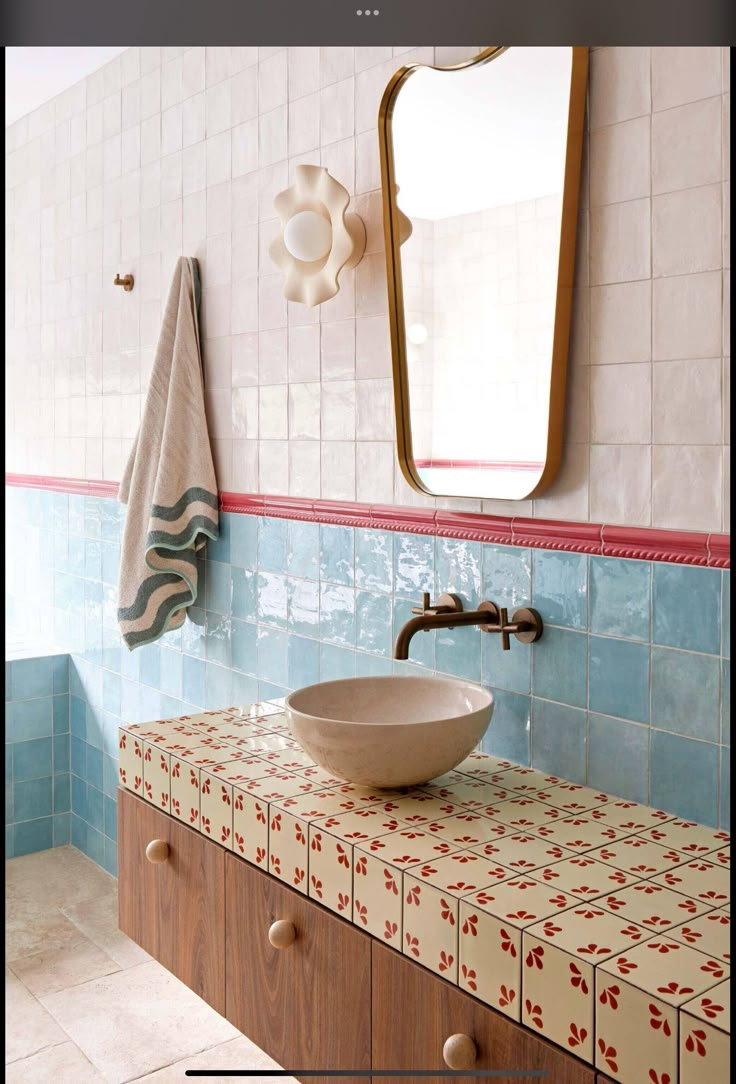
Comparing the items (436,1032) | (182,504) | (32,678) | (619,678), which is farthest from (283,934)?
(32,678)

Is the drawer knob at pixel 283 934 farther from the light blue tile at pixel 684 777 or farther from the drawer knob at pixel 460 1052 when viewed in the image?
the light blue tile at pixel 684 777

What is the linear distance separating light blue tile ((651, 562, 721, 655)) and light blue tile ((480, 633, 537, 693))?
0.89 ft

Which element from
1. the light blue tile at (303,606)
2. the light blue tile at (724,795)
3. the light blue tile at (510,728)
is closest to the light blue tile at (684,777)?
the light blue tile at (724,795)

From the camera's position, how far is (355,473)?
2066mm

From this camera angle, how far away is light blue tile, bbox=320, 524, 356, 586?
6.82 ft

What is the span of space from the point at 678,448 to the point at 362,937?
81cm

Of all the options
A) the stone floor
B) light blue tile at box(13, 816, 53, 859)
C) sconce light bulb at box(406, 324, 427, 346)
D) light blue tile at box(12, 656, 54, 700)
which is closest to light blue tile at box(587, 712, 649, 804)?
sconce light bulb at box(406, 324, 427, 346)

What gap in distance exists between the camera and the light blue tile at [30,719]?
3.23 m

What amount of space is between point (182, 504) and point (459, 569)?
0.93 metres

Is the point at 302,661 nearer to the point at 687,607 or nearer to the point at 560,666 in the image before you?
the point at 560,666

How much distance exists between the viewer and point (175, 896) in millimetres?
1750

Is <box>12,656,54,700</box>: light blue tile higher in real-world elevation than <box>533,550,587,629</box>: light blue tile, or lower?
lower

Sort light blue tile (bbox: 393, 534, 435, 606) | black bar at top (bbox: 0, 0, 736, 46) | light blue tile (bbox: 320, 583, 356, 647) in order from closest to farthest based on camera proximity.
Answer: black bar at top (bbox: 0, 0, 736, 46)
light blue tile (bbox: 393, 534, 435, 606)
light blue tile (bbox: 320, 583, 356, 647)

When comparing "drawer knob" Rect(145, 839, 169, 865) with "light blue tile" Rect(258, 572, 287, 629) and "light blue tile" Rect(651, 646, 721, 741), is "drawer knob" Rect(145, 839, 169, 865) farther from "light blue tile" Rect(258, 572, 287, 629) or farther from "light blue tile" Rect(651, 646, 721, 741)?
"light blue tile" Rect(651, 646, 721, 741)
